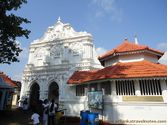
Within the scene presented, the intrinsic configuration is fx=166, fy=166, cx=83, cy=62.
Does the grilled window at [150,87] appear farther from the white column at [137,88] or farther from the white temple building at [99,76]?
the white column at [137,88]

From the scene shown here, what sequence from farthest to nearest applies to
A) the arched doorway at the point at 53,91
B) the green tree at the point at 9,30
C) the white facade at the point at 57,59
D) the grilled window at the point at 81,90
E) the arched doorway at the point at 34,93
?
the arched doorway at the point at 34,93 < the arched doorway at the point at 53,91 < the white facade at the point at 57,59 < the grilled window at the point at 81,90 < the green tree at the point at 9,30

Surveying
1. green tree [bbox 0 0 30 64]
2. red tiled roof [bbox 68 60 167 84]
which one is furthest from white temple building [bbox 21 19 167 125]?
green tree [bbox 0 0 30 64]

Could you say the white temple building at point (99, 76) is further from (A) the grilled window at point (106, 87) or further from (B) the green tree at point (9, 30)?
(B) the green tree at point (9, 30)

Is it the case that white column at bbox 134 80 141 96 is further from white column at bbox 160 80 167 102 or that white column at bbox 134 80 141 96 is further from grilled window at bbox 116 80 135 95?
white column at bbox 160 80 167 102

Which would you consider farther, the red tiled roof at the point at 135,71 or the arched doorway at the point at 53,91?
the arched doorway at the point at 53,91

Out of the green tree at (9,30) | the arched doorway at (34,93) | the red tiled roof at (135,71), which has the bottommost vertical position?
the arched doorway at (34,93)

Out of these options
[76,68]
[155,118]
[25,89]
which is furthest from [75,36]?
[155,118]

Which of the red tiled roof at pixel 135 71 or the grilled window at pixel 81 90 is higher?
the red tiled roof at pixel 135 71

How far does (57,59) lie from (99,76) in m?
10.7

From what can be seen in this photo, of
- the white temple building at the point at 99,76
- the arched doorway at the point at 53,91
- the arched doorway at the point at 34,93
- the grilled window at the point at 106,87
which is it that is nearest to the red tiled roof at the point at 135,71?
→ the white temple building at the point at 99,76

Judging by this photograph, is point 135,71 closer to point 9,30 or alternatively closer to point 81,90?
point 81,90

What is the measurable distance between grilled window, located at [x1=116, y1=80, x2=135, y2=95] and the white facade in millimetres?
7436

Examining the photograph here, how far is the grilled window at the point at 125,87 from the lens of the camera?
13194mm

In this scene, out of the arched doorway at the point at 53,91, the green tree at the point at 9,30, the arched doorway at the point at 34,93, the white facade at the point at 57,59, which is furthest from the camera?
the arched doorway at the point at 34,93
